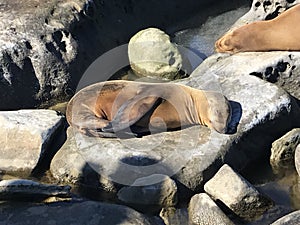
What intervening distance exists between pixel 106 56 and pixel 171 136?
7.93ft

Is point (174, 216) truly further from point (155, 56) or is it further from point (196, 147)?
point (155, 56)

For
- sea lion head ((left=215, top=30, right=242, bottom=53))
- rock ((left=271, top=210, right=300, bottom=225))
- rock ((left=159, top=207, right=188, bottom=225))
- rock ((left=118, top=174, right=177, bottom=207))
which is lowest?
rock ((left=159, top=207, right=188, bottom=225))

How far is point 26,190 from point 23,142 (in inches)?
38.2

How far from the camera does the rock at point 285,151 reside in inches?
241

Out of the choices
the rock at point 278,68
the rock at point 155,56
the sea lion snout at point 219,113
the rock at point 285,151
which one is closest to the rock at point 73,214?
the sea lion snout at point 219,113

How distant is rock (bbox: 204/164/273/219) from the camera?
5441 millimetres

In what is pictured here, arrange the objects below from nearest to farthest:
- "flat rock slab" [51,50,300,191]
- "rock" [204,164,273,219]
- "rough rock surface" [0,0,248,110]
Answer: "rock" [204,164,273,219] → "flat rock slab" [51,50,300,191] → "rough rock surface" [0,0,248,110]

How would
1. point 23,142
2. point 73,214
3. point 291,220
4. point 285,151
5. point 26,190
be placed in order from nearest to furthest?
point 291,220
point 73,214
point 26,190
point 285,151
point 23,142

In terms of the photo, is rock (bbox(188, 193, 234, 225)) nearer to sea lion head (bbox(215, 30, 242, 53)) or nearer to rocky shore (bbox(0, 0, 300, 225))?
rocky shore (bbox(0, 0, 300, 225))

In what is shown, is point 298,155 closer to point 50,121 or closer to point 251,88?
point 251,88

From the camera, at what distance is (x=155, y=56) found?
7.93m

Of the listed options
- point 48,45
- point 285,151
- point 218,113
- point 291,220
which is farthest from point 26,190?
point 48,45

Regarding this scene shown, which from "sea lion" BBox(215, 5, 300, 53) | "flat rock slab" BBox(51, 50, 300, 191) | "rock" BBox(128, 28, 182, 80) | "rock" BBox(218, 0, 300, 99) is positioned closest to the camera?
"flat rock slab" BBox(51, 50, 300, 191)

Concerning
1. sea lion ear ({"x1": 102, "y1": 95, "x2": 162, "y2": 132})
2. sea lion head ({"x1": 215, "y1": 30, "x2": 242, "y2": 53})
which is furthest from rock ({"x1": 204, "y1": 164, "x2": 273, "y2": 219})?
sea lion head ({"x1": 215, "y1": 30, "x2": 242, "y2": 53})
